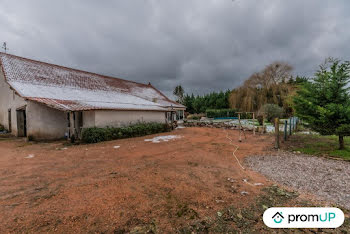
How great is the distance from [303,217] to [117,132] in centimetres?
953

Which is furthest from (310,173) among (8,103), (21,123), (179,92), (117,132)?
(179,92)

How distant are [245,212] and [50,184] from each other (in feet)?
13.8

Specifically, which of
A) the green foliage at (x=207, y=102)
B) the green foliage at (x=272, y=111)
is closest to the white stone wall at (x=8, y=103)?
the green foliage at (x=272, y=111)

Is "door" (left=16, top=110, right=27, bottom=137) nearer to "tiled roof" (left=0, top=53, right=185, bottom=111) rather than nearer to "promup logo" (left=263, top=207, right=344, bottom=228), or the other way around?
"tiled roof" (left=0, top=53, right=185, bottom=111)

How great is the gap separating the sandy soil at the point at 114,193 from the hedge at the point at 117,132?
3415mm

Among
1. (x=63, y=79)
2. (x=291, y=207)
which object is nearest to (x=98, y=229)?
(x=291, y=207)

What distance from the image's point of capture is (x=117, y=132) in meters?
9.84

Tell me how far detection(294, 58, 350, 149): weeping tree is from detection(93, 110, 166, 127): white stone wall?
10118 millimetres

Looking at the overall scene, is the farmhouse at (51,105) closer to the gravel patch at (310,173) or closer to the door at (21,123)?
the door at (21,123)

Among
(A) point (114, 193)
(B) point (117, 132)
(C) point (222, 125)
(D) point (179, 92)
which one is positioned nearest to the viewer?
(A) point (114, 193)

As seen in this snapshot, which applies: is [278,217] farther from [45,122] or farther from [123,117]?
[45,122]

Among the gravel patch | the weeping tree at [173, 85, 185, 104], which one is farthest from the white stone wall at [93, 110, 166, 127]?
the weeping tree at [173, 85, 185, 104]

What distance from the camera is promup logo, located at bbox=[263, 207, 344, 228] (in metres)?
2.26

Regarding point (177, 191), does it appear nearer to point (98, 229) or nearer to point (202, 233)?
point (202, 233)
